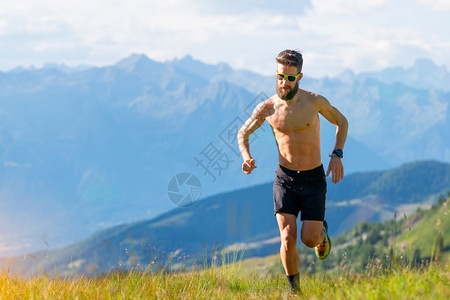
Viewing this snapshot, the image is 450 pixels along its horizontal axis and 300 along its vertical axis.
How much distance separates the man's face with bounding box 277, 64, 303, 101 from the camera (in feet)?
25.6

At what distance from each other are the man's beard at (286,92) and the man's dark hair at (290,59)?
0.29 meters

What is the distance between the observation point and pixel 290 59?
7781mm

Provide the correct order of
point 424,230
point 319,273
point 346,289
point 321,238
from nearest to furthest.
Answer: point 346,289
point 319,273
point 321,238
point 424,230

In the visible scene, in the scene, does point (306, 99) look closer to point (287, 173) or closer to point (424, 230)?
point (287, 173)

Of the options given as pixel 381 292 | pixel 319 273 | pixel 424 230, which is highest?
pixel 381 292

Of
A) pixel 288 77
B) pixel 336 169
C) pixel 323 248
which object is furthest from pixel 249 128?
pixel 323 248

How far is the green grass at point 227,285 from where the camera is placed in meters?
5.00

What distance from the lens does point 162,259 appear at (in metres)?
7.82

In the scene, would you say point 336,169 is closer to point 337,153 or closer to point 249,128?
point 337,153

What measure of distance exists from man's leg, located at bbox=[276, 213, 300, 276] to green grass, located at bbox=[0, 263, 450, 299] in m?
0.31

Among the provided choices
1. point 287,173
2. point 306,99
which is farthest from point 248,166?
point 306,99

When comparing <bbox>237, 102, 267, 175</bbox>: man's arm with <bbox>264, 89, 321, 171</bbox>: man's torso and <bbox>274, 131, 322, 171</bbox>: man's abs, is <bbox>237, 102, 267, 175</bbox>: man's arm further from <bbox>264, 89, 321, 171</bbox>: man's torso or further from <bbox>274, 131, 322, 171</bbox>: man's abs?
<bbox>274, 131, 322, 171</bbox>: man's abs

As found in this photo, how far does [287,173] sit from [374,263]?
1920 millimetres

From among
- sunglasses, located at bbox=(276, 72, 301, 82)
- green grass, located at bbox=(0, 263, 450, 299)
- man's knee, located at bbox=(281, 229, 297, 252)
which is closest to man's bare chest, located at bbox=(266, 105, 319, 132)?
sunglasses, located at bbox=(276, 72, 301, 82)
